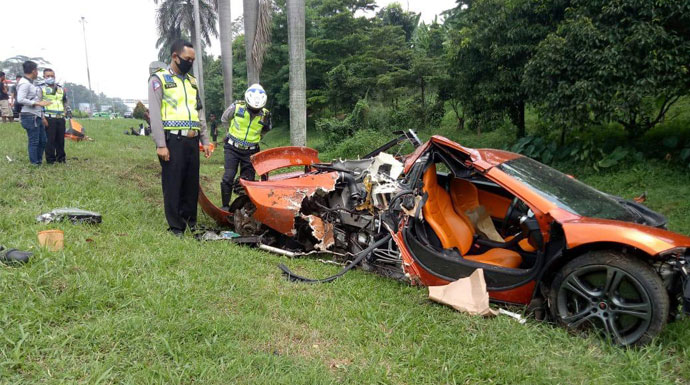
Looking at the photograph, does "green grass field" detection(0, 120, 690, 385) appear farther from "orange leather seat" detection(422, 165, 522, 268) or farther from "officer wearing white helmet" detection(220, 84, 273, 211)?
"officer wearing white helmet" detection(220, 84, 273, 211)

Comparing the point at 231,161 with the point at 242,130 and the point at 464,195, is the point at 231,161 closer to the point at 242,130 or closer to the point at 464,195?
the point at 242,130

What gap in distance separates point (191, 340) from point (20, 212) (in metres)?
3.30

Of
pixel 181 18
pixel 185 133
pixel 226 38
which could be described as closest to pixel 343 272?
pixel 185 133

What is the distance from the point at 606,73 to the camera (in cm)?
647

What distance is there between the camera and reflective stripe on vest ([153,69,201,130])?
4.44 meters

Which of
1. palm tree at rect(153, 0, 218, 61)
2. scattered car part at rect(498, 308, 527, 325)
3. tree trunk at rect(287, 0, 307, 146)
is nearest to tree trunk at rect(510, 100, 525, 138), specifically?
tree trunk at rect(287, 0, 307, 146)

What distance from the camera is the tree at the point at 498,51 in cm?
848

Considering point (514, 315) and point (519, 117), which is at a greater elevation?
point (519, 117)

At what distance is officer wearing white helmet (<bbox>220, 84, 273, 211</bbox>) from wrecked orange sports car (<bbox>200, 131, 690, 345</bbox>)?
0.63 meters

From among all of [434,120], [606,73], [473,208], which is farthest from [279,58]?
[473,208]

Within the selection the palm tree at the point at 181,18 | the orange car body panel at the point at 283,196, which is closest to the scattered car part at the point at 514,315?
the orange car body panel at the point at 283,196

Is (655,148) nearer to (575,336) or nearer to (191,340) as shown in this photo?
(575,336)

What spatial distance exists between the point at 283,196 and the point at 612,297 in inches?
112

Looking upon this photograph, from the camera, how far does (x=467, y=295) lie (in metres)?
3.06
